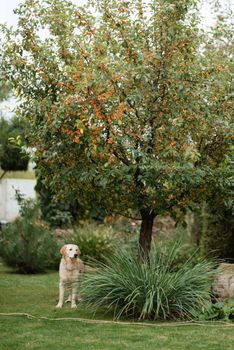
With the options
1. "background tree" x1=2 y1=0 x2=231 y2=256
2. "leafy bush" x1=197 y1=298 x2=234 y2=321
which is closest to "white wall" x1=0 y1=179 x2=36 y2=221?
"background tree" x1=2 y1=0 x2=231 y2=256

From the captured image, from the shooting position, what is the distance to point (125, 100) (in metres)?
8.38

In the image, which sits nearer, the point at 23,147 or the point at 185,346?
the point at 185,346

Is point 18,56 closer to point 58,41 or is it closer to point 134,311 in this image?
point 58,41

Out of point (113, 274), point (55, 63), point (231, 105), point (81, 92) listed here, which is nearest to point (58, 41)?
point (55, 63)

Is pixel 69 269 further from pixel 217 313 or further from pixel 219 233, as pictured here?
pixel 219 233

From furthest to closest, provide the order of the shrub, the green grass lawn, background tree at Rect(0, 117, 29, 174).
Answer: background tree at Rect(0, 117, 29, 174)
the shrub
the green grass lawn

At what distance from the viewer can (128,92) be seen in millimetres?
8531

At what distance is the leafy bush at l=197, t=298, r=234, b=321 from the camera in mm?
7738

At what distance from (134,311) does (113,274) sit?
49 centimetres

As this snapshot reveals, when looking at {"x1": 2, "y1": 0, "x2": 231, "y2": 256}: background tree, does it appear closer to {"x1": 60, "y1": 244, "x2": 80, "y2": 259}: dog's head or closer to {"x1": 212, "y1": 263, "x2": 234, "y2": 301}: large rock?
{"x1": 60, "y1": 244, "x2": 80, "y2": 259}: dog's head

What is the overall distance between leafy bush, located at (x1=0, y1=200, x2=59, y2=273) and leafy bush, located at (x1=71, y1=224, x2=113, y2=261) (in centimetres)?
50

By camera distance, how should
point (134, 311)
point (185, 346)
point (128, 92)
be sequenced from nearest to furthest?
point (185, 346) → point (134, 311) → point (128, 92)

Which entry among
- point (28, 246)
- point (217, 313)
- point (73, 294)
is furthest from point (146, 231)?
point (28, 246)

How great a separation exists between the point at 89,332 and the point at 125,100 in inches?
113
